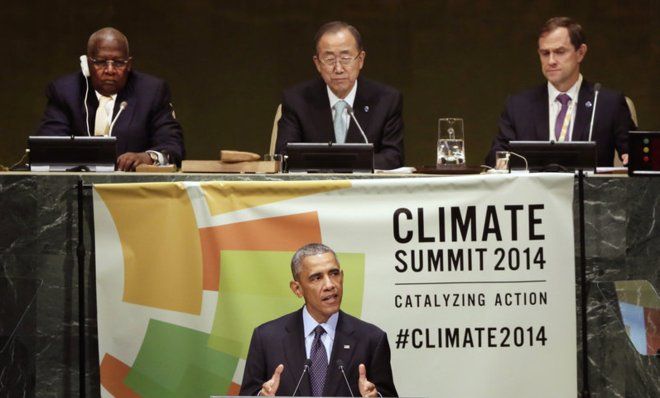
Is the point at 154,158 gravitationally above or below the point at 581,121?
below

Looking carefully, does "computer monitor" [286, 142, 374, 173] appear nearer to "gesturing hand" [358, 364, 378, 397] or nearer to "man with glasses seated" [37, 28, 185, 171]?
"gesturing hand" [358, 364, 378, 397]

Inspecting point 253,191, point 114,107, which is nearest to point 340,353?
point 253,191

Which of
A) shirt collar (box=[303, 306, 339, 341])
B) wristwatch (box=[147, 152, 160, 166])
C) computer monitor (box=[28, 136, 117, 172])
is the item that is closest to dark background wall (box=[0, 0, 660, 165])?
wristwatch (box=[147, 152, 160, 166])

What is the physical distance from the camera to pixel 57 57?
7484 mm

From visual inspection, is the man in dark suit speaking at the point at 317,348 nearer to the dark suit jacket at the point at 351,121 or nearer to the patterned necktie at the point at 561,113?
the dark suit jacket at the point at 351,121

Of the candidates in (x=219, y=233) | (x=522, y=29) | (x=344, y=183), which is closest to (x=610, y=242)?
(x=344, y=183)

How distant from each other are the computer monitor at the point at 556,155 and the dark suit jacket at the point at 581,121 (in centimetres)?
106

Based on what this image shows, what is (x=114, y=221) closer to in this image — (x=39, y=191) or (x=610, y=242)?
(x=39, y=191)

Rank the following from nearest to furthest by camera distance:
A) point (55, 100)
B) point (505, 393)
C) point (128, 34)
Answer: point (505, 393) < point (55, 100) < point (128, 34)

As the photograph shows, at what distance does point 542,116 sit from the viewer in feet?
18.6

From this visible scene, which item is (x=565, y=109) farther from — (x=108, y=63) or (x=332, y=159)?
(x=108, y=63)

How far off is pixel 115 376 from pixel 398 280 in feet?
3.41

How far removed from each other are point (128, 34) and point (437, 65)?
198 cm

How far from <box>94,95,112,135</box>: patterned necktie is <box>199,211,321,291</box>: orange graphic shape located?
64.6 inches
